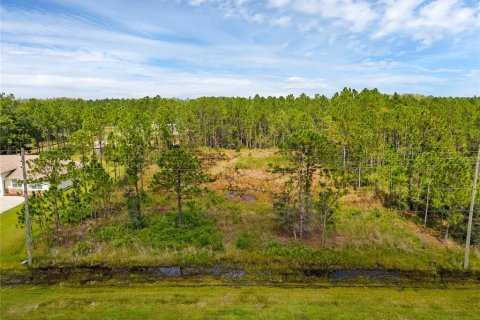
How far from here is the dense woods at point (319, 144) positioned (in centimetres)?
2319

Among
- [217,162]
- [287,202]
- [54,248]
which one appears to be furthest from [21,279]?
[217,162]

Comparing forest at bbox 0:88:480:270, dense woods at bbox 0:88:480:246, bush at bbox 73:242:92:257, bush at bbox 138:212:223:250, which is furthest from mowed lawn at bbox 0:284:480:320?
dense woods at bbox 0:88:480:246

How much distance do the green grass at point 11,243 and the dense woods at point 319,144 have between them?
363 centimetres

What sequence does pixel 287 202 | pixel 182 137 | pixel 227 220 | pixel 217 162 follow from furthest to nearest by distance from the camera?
pixel 182 137, pixel 217 162, pixel 227 220, pixel 287 202

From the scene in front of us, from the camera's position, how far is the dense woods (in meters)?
23.2

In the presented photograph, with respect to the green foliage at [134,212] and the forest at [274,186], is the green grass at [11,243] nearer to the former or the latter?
the forest at [274,186]

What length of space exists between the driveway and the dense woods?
649cm

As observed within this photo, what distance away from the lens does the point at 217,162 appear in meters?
49.2

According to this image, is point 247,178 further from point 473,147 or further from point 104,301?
point 473,147

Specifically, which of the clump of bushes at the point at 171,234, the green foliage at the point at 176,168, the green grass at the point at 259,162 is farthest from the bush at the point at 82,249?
the green grass at the point at 259,162

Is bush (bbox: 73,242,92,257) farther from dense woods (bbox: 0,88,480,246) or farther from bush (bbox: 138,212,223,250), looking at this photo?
bush (bbox: 138,212,223,250)

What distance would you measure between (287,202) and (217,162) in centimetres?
2502

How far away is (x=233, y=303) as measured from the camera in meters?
15.9

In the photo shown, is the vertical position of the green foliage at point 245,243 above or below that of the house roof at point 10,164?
below
